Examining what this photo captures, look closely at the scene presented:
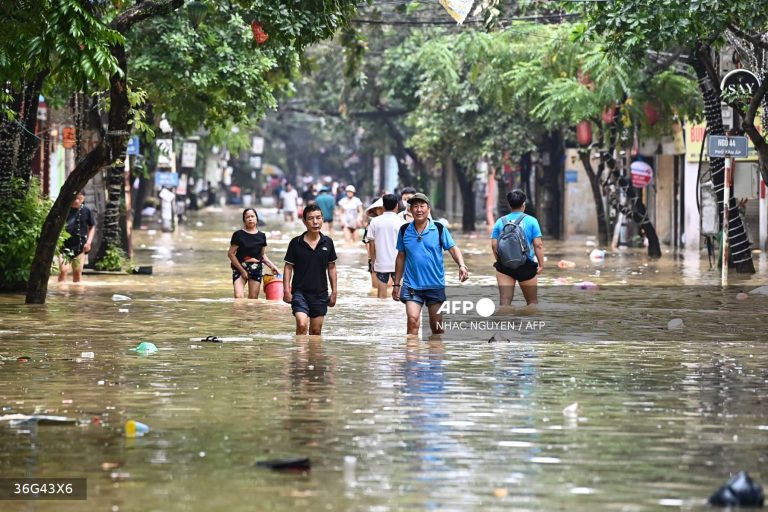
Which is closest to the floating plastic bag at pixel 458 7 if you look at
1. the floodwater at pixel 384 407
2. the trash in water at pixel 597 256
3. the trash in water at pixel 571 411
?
the floodwater at pixel 384 407

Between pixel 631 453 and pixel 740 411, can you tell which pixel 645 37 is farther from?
pixel 631 453

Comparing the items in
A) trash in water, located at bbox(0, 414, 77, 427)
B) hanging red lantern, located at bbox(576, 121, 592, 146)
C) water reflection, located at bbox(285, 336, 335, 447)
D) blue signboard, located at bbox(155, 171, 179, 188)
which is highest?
hanging red lantern, located at bbox(576, 121, 592, 146)

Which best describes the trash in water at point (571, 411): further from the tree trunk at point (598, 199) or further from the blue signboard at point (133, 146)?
the tree trunk at point (598, 199)

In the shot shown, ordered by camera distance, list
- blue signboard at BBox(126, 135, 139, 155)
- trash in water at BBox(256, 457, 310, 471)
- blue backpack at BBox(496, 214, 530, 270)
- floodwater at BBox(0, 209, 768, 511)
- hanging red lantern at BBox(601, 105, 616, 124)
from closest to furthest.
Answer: floodwater at BBox(0, 209, 768, 511) → trash in water at BBox(256, 457, 310, 471) → blue backpack at BBox(496, 214, 530, 270) → blue signboard at BBox(126, 135, 139, 155) → hanging red lantern at BBox(601, 105, 616, 124)

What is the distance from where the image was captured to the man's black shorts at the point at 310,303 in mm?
16625

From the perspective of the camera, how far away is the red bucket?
23422 millimetres

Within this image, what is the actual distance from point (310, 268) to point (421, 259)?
3.78ft

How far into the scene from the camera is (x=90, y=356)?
50.5 ft

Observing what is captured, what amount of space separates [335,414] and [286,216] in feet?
183

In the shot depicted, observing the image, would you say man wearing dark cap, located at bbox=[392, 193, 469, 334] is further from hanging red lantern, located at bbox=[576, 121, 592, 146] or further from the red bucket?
hanging red lantern, located at bbox=[576, 121, 592, 146]

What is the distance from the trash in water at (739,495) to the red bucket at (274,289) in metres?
15.5

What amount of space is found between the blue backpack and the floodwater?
2.84 ft

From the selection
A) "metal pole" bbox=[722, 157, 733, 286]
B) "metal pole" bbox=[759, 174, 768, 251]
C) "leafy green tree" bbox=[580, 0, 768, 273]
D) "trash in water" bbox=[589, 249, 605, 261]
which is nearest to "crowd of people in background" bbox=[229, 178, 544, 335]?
"leafy green tree" bbox=[580, 0, 768, 273]

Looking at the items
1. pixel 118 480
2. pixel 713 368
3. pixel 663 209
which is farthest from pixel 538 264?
pixel 663 209
